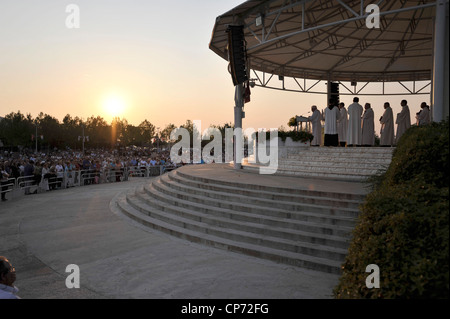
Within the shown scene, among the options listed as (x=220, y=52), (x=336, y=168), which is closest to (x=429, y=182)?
(x=336, y=168)

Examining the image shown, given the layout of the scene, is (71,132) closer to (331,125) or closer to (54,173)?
(54,173)

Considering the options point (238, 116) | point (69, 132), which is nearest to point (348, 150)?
point (238, 116)

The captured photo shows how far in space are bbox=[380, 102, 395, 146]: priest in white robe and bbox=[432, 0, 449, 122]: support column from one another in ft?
25.3

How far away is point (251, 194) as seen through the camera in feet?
28.2

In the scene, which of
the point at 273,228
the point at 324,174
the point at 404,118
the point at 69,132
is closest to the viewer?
the point at 273,228

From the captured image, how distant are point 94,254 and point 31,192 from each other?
1183 centimetres

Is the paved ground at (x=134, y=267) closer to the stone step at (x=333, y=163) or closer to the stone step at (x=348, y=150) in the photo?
the stone step at (x=333, y=163)

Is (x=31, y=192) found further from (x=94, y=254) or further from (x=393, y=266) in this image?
(x=393, y=266)

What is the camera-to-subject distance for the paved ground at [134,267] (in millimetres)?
4836

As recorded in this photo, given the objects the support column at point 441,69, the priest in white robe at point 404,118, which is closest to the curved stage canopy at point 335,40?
the priest in white robe at point 404,118

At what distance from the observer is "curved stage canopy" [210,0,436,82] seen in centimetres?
1318

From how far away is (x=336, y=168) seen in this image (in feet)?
37.1

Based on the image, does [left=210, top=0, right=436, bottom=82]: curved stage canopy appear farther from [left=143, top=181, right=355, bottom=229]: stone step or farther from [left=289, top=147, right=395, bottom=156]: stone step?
[left=143, top=181, right=355, bottom=229]: stone step

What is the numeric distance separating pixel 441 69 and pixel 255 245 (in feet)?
18.6
